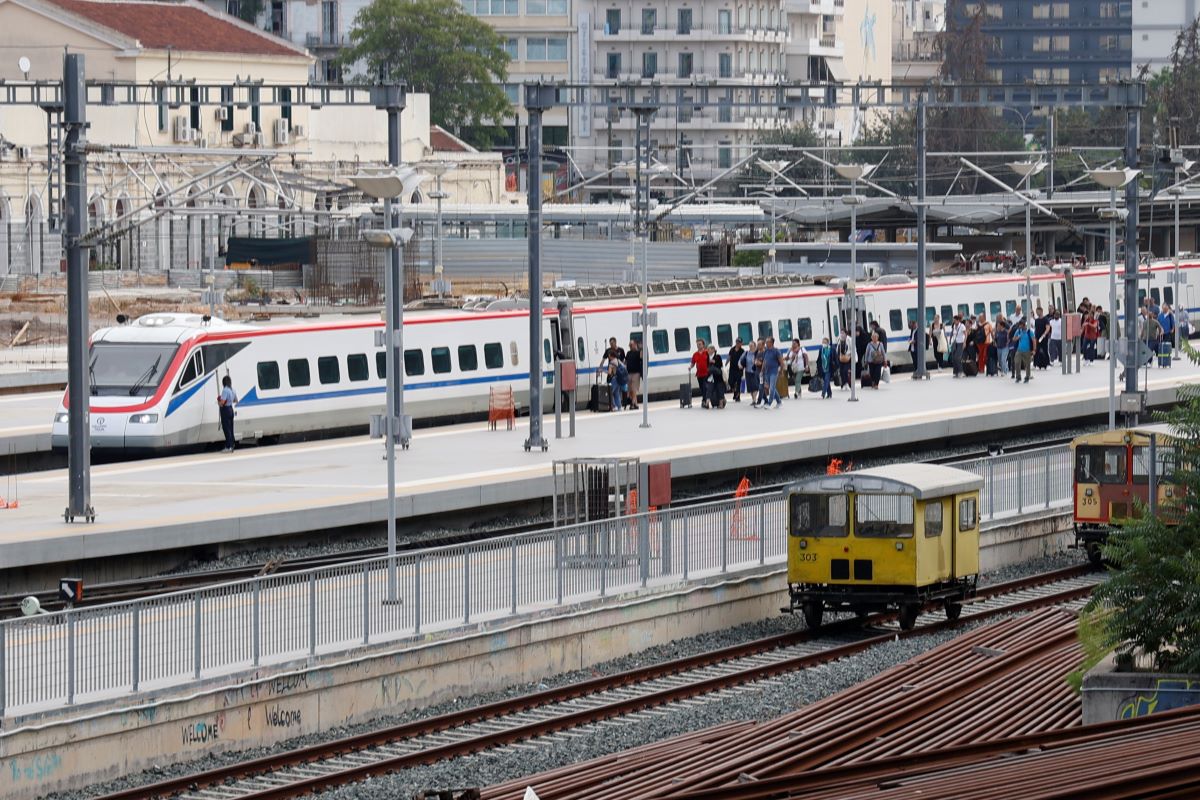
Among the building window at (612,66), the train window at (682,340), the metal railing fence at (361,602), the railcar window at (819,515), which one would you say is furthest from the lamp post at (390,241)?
the building window at (612,66)

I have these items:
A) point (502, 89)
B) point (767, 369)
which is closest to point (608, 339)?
point (767, 369)

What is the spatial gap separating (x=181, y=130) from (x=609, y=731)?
217 feet

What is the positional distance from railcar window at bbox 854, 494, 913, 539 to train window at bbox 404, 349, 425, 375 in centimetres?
1893

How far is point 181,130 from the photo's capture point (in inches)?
3349

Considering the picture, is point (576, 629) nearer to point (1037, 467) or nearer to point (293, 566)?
point (293, 566)

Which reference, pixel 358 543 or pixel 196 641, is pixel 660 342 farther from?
pixel 196 641

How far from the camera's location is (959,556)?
94.7ft

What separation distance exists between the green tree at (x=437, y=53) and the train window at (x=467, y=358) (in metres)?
77.2

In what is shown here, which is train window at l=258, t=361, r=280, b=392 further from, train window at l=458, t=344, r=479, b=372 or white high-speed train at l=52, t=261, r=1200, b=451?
train window at l=458, t=344, r=479, b=372

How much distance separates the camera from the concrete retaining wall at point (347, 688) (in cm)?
1992

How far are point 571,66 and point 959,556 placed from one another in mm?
110806

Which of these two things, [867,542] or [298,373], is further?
[298,373]

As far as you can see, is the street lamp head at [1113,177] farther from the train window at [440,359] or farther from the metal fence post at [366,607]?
the metal fence post at [366,607]

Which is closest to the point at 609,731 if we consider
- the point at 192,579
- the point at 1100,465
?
the point at 192,579
